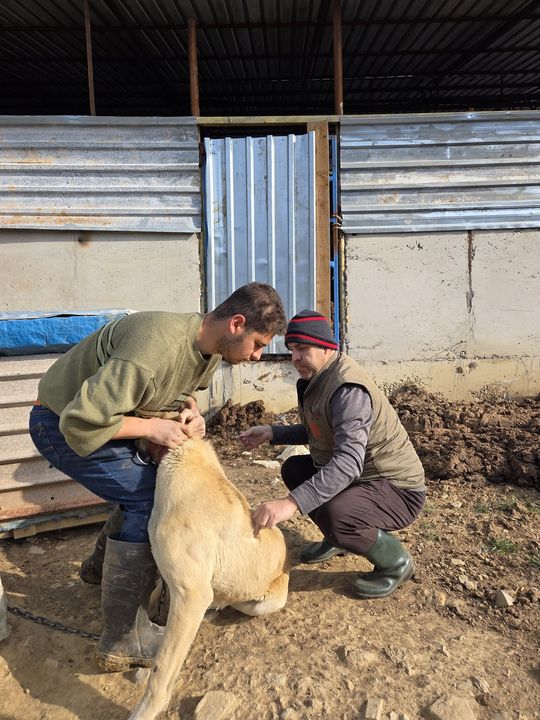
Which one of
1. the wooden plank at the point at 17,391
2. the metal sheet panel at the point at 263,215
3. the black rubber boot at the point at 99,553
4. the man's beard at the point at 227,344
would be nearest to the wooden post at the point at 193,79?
the metal sheet panel at the point at 263,215

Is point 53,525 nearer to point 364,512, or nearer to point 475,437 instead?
point 364,512

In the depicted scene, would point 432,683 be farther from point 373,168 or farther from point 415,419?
point 373,168

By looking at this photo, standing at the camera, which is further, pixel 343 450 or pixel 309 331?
pixel 309 331

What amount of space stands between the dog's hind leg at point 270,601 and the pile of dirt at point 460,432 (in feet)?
7.76

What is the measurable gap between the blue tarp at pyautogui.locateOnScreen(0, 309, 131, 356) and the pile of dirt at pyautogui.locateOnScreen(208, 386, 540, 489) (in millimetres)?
2390

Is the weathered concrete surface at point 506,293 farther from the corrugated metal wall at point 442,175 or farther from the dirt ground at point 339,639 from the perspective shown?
the dirt ground at point 339,639

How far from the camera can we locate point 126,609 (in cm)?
257

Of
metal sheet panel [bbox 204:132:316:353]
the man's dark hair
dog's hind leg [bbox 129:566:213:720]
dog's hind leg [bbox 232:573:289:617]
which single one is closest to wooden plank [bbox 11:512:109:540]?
dog's hind leg [bbox 232:573:289:617]

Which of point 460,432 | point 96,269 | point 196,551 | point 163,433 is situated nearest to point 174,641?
point 196,551

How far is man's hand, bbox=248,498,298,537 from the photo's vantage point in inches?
97.0

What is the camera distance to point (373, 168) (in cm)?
673

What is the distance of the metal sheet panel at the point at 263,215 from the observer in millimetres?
6625

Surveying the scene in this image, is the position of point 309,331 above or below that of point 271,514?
above

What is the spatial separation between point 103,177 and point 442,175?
407 cm
